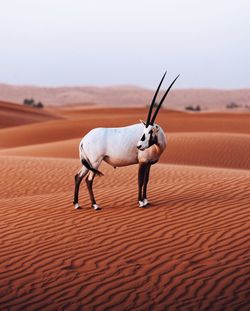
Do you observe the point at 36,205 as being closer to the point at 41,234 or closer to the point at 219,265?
the point at 41,234

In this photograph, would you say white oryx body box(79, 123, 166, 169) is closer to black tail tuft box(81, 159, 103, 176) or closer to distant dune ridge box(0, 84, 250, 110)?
black tail tuft box(81, 159, 103, 176)

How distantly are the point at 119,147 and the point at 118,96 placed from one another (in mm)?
176928

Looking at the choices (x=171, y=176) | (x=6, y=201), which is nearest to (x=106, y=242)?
(x=6, y=201)

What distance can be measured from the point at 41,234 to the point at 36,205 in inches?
93.4

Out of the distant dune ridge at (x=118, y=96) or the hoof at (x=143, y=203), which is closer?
the hoof at (x=143, y=203)

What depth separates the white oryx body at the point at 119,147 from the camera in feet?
34.3

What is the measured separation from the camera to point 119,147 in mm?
10492

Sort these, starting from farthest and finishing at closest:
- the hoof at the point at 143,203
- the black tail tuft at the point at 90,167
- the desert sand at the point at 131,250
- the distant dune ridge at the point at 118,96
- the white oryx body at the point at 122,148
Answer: the distant dune ridge at the point at 118,96 < the hoof at the point at 143,203 < the black tail tuft at the point at 90,167 < the white oryx body at the point at 122,148 < the desert sand at the point at 131,250

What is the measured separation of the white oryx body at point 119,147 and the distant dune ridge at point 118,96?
146m

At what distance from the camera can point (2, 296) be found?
7.20 meters

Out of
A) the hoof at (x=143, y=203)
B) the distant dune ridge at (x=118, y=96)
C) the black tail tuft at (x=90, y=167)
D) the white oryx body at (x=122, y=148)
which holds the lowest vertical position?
the distant dune ridge at (x=118, y=96)

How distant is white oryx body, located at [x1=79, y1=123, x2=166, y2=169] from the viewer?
1046 cm

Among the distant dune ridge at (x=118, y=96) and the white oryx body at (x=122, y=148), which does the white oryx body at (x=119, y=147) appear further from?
the distant dune ridge at (x=118, y=96)

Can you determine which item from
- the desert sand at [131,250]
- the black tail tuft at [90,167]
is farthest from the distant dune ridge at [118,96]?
the black tail tuft at [90,167]
